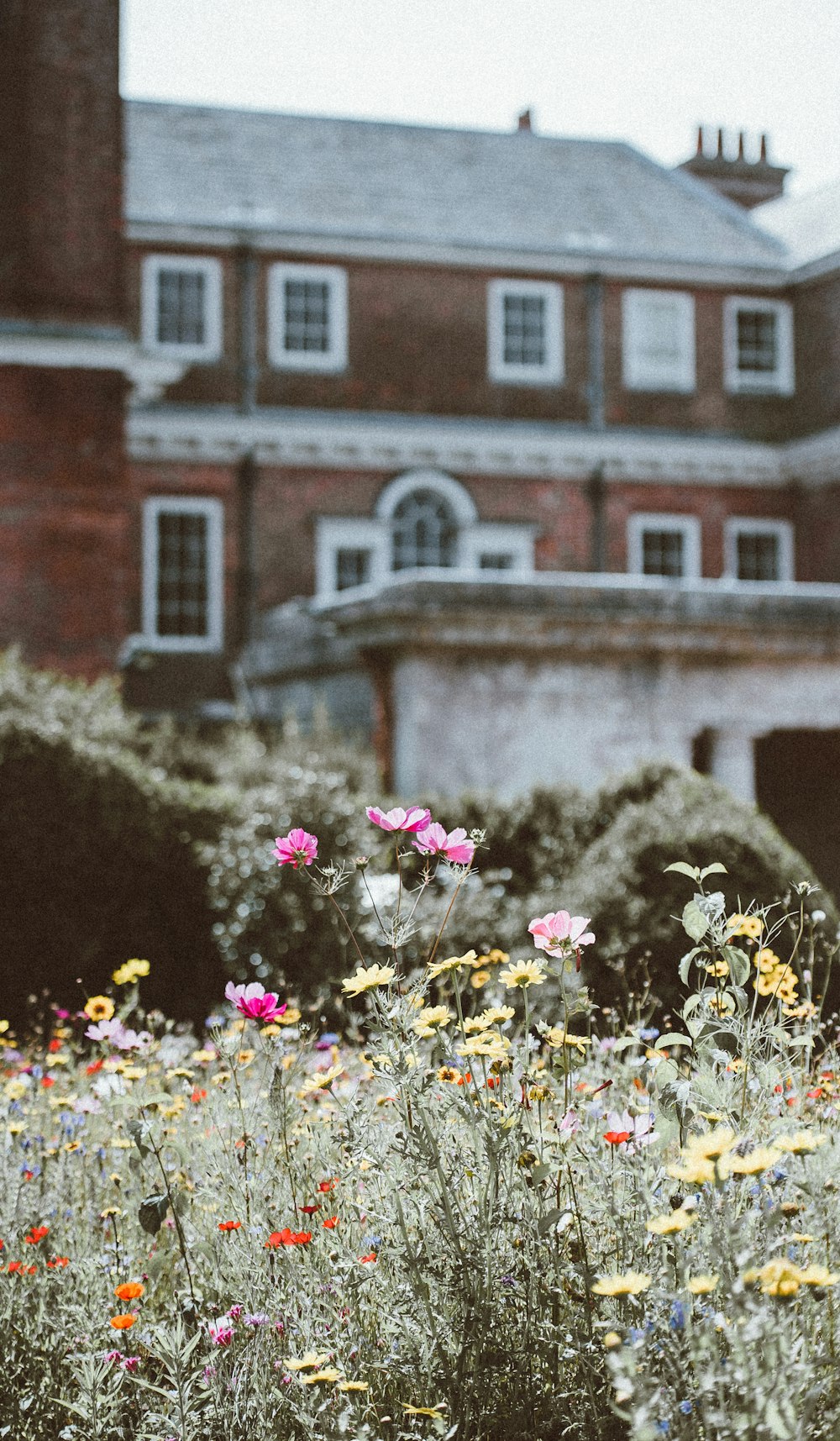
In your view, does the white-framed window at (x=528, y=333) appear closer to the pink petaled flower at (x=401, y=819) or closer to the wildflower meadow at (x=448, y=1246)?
the wildflower meadow at (x=448, y=1246)

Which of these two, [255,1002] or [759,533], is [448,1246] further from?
[759,533]

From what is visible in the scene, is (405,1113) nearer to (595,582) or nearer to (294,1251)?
(294,1251)

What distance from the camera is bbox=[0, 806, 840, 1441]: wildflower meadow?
267 cm

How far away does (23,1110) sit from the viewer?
14.4 ft

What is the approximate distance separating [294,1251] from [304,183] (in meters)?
22.2

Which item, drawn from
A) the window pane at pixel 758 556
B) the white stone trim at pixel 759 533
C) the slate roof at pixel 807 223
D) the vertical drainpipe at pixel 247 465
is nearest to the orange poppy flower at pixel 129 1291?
the vertical drainpipe at pixel 247 465

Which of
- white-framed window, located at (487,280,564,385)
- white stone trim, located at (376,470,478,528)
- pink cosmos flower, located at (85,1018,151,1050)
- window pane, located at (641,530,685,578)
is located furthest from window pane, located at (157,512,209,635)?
pink cosmos flower, located at (85,1018,151,1050)

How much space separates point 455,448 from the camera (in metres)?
22.7

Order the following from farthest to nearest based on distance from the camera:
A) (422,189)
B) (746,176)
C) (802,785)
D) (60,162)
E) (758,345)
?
(746,176), (758,345), (422,189), (60,162), (802,785)

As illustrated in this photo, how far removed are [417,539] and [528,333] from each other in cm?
381

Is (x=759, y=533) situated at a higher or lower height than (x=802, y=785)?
higher

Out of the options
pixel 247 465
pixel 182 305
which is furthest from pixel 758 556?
pixel 182 305

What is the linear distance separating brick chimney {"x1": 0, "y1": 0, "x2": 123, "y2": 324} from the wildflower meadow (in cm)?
1308

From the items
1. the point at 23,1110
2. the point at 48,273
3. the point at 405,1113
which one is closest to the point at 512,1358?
the point at 405,1113
